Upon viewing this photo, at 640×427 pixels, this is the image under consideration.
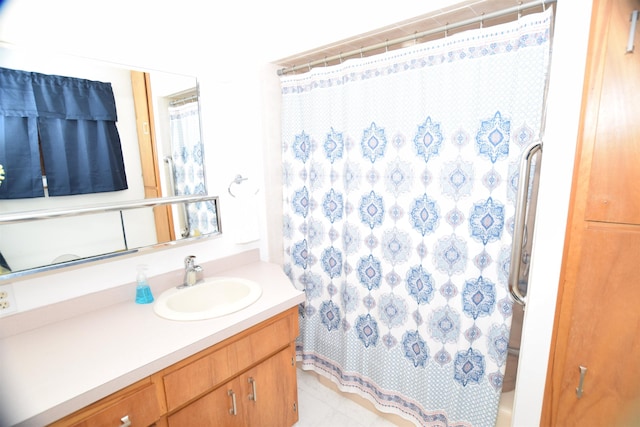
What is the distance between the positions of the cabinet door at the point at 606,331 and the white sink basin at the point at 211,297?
1.15 metres

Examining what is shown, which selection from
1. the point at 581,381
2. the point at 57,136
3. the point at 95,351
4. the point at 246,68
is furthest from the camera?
the point at 246,68

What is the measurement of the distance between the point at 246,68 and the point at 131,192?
917mm

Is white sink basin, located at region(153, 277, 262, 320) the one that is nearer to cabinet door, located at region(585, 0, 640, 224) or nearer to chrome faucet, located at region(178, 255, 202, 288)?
chrome faucet, located at region(178, 255, 202, 288)

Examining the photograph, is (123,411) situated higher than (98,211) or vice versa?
(98,211)

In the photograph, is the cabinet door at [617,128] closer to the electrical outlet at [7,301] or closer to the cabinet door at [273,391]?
the cabinet door at [273,391]

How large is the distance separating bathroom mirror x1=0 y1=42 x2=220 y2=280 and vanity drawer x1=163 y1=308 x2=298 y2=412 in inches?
24.2

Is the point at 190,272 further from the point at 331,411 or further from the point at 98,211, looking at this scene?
the point at 331,411

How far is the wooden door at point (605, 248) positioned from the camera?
73cm

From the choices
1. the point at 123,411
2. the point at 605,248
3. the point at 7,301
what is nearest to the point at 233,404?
the point at 123,411

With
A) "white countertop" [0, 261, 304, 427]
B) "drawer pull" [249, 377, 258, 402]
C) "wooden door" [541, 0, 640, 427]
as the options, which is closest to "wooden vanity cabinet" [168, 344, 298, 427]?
"drawer pull" [249, 377, 258, 402]

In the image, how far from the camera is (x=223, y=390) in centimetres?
126

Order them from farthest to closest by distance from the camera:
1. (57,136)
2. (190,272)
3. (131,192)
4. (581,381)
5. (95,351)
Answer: (190,272), (131,192), (57,136), (95,351), (581,381)

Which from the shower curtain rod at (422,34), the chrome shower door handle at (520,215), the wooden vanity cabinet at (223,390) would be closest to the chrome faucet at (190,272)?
the wooden vanity cabinet at (223,390)

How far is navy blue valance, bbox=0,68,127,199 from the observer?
3.60 feet
